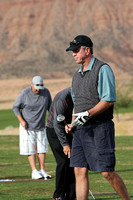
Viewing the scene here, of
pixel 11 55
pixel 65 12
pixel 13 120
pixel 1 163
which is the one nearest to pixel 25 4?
pixel 65 12

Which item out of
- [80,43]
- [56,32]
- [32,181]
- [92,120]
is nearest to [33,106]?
[32,181]

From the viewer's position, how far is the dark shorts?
580 cm

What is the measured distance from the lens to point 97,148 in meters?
5.84

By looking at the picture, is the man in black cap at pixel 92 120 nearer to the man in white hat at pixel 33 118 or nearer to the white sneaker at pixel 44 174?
the man in white hat at pixel 33 118

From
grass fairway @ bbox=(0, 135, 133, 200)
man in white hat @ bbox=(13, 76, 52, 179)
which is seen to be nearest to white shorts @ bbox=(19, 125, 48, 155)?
man in white hat @ bbox=(13, 76, 52, 179)

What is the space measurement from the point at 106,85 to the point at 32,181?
4786 mm

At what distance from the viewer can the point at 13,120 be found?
37688mm

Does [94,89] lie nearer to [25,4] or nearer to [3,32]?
[3,32]

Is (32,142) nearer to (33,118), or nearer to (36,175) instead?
(33,118)

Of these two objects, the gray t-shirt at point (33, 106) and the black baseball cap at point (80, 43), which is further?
the gray t-shirt at point (33, 106)

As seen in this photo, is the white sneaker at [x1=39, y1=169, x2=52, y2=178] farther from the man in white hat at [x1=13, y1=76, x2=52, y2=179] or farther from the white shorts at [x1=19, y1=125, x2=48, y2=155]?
the white shorts at [x1=19, y1=125, x2=48, y2=155]

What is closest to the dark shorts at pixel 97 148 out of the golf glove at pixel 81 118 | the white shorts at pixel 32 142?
the golf glove at pixel 81 118

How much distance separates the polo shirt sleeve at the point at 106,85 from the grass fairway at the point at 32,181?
2728mm

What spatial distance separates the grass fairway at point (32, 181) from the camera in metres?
8.50
